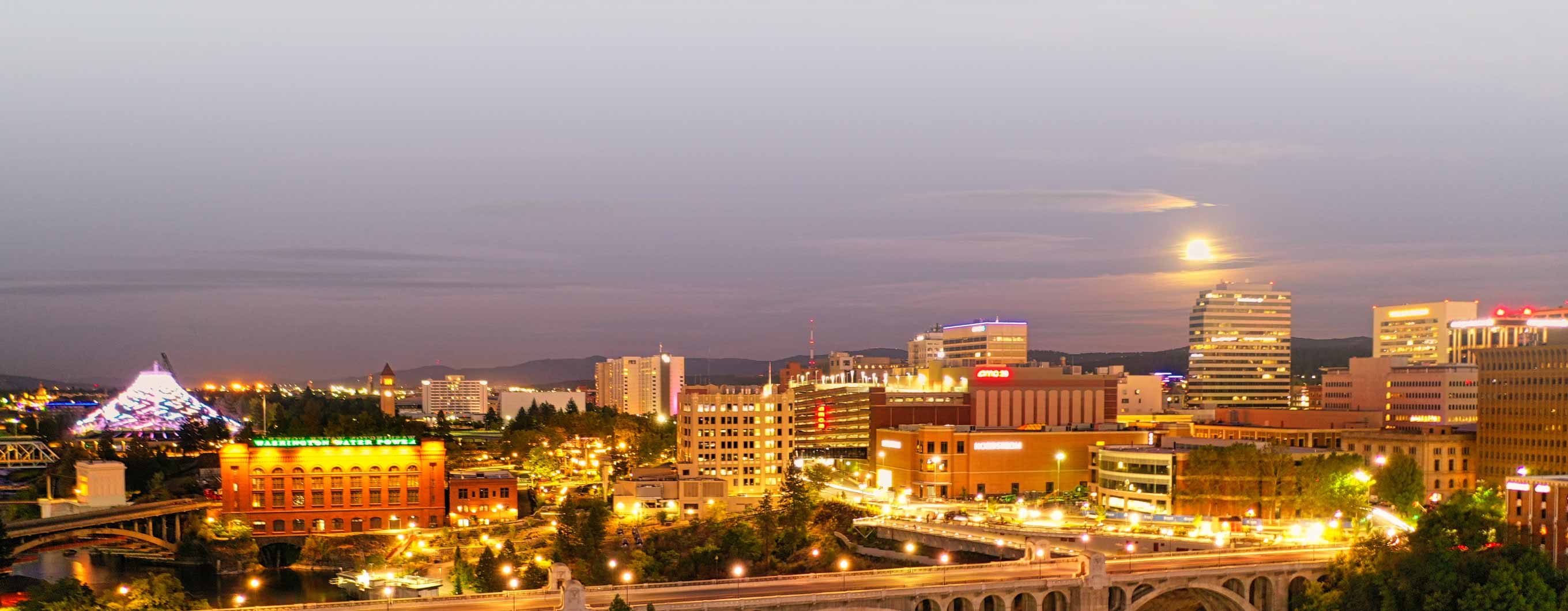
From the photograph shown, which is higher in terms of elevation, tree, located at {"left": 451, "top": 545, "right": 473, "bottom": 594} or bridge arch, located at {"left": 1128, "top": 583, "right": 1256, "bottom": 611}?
bridge arch, located at {"left": 1128, "top": 583, "right": 1256, "bottom": 611}

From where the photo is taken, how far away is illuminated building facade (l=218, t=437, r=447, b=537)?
3570 inches

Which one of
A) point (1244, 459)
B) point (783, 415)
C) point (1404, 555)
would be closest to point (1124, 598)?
point (1404, 555)

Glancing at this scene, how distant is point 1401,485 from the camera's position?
79.9 metres

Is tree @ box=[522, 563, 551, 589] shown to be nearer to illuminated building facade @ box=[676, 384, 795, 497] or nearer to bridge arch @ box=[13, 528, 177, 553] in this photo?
illuminated building facade @ box=[676, 384, 795, 497]

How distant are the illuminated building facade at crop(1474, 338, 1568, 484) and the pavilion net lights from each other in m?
124

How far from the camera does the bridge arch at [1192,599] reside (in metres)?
55.4

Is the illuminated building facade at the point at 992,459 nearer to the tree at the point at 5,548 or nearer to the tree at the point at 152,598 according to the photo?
the tree at the point at 152,598

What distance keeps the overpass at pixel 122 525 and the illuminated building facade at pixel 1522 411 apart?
8652 centimetres

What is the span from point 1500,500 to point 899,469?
39411 millimetres

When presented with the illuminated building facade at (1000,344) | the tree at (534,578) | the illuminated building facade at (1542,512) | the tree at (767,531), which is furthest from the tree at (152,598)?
the illuminated building facade at (1000,344)

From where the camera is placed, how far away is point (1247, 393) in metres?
181

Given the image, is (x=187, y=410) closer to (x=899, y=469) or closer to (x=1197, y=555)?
(x=899, y=469)

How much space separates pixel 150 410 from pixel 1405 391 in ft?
458

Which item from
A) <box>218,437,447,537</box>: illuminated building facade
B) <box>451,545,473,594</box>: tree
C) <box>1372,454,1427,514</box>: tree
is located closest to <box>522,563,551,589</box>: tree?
<box>451,545,473,594</box>: tree
